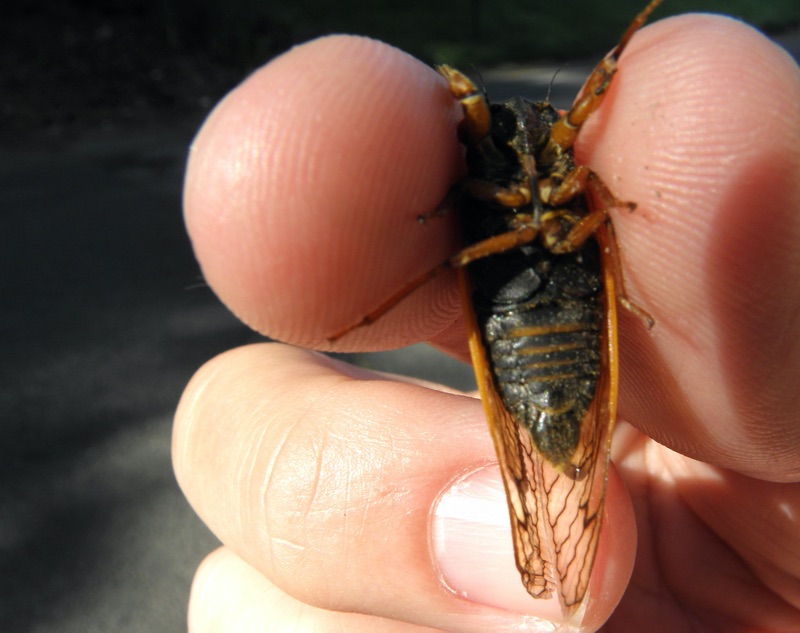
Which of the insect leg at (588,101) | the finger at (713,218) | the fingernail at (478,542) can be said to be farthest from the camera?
the fingernail at (478,542)

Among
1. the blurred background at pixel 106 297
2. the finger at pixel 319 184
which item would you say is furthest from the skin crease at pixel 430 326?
the blurred background at pixel 106 297

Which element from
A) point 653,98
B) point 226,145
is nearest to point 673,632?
point 653,98

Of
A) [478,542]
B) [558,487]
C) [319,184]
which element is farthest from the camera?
[478,542]

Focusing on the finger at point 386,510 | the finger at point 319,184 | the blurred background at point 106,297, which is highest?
the finger at point 319,184

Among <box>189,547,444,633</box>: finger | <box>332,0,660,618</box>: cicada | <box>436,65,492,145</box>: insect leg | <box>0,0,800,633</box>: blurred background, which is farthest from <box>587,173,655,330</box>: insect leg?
<box>0,0,800,633</box>: blurred background

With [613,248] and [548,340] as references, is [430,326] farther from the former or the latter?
[613,248]

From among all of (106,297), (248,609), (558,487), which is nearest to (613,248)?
(558,487)

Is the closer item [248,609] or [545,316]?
[545,316]

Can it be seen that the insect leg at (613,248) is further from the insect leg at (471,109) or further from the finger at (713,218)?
the insect leg at (471,109)
